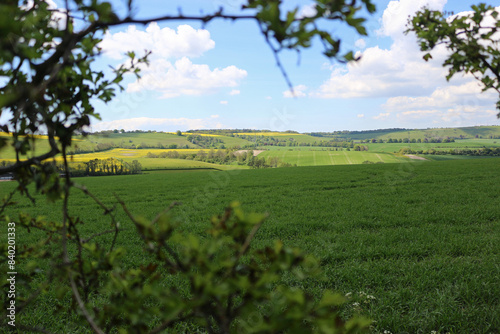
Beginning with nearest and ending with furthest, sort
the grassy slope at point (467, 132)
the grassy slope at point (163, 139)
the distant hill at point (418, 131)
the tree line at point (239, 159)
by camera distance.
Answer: the tree line at point (239, 159)
the grassy slope at point (163, 139)
the distant hill at point (418, 131)
the grassy slope at point (467, 132)

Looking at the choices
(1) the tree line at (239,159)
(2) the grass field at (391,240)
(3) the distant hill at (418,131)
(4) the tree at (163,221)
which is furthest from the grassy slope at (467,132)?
(4) the tree at (163,221)

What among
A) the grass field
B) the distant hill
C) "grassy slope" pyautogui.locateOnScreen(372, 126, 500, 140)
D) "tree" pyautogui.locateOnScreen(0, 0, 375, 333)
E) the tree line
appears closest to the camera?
"tree" pyautogui.locateOnScreen(0, 0, 375, 333)

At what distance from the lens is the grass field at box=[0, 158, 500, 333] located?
4.08 m

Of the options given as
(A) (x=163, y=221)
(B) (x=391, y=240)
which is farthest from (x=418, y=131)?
(A) (x=163, y=221)

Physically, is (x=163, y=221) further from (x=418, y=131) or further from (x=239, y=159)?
(x=418, y=131)

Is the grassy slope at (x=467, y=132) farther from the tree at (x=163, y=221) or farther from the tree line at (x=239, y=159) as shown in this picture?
the tree at (x=163, y=221)

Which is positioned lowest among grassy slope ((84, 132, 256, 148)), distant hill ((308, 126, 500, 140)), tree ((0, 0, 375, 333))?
tree ((0, 0, 375, 333))

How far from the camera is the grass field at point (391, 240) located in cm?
408

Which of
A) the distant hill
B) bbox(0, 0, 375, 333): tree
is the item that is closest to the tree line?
bbox(0, 0, 375, 333): tree

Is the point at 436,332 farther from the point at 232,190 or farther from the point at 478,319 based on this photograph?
the point at 232,190

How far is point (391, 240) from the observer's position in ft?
22.4

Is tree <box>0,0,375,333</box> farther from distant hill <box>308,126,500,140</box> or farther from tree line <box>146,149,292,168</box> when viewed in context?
distant hill <box>308,126,500,140</box>

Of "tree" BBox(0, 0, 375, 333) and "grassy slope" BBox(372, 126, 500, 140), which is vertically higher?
"grassy slope" BBox(372, 126, 500, 140)

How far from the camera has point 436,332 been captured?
3.59m
